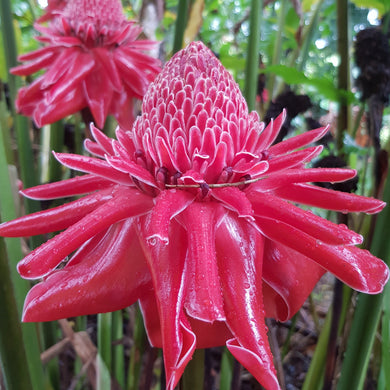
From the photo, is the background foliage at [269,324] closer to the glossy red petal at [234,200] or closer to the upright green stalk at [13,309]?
the upright green stalk at [13,309]

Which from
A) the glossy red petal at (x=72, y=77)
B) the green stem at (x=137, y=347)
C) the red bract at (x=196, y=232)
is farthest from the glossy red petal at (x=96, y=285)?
the glossy red petal at (x=72, y=77)

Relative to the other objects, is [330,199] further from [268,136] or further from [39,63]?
[39,63]

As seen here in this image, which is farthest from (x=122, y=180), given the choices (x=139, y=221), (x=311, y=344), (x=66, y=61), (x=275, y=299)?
(x=311, y=344)

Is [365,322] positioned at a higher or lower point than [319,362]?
higher

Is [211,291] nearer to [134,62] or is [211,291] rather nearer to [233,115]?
[233,115]

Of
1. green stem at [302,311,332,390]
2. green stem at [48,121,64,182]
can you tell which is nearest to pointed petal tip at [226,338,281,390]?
green stem at [302,311,332,390]

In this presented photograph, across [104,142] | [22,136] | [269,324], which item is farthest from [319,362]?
[22,136]
